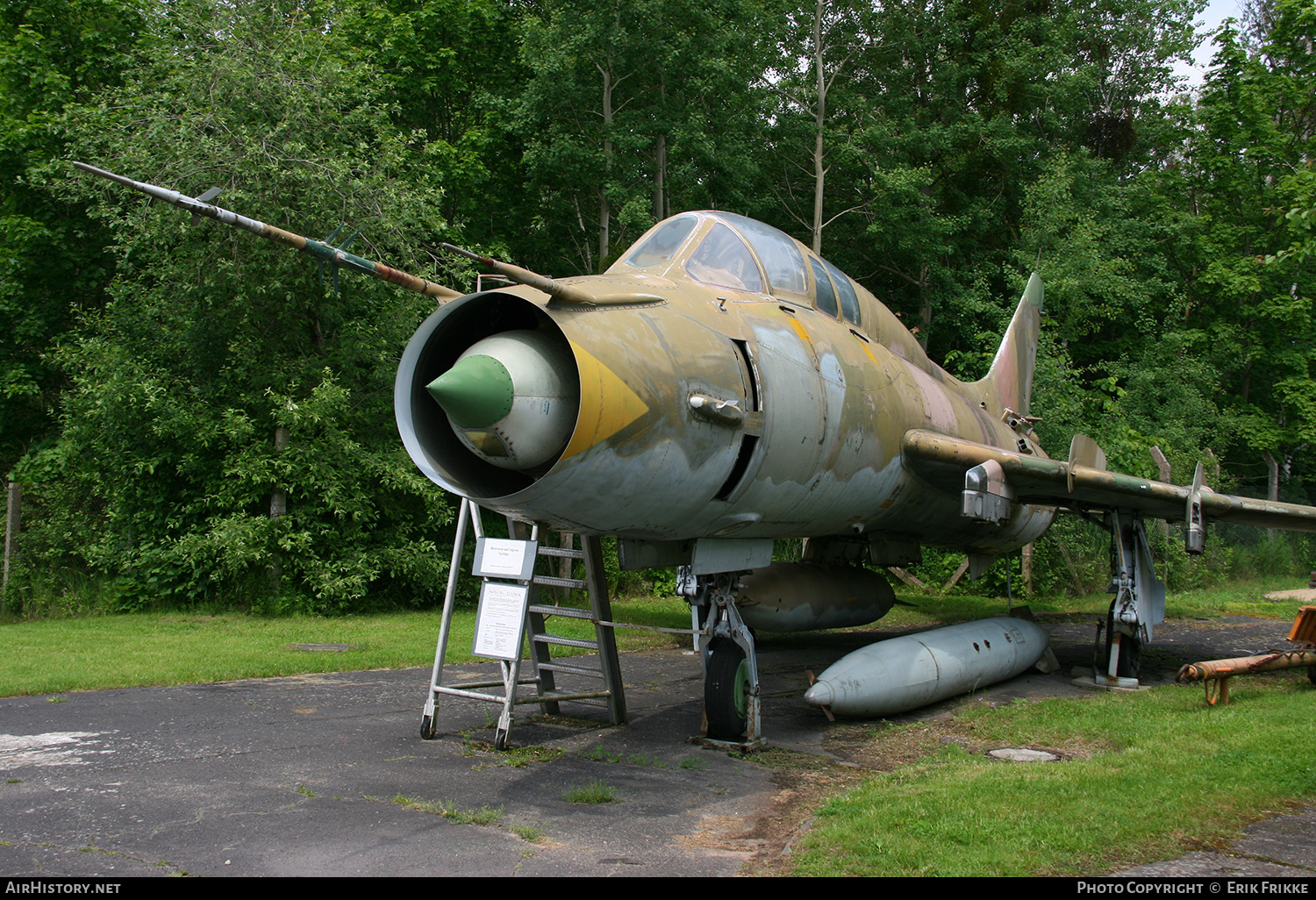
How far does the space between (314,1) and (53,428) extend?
11.1 meters

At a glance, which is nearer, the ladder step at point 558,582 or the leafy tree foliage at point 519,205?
the ladder step at point 558,582

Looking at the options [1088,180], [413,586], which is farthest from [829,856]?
[1088,180]

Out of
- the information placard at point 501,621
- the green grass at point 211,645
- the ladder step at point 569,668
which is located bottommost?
the green grass at point 211,645

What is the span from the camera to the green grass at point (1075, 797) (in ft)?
14.6

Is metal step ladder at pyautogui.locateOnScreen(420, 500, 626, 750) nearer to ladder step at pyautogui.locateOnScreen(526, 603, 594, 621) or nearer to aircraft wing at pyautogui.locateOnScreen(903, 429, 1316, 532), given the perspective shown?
ladder step at pyautogui.locateOnScreen(526, 603, 594, 621)

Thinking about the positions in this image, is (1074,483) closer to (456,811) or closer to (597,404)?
(597,404)

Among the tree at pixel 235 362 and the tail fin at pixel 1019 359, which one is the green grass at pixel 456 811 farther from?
the tree at pixel 235 362

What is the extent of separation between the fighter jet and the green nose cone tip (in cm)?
1

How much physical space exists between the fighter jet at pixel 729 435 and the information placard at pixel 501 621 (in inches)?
36.6

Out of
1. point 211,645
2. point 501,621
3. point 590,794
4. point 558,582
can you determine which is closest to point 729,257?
point 558,582

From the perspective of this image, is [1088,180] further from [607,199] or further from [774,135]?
[607,199]

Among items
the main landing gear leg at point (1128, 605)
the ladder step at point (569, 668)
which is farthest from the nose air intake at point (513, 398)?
the main landing gear leg at point (1128, 605)

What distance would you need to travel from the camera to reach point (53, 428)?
20641 millimetres

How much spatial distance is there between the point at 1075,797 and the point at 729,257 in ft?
15.3
